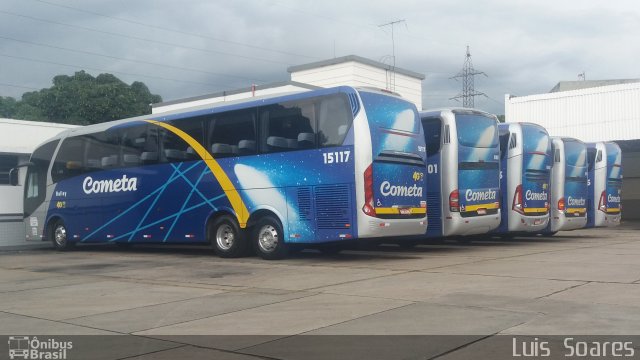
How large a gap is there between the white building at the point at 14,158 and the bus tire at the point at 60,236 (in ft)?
8.45

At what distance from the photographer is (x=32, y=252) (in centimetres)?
2005

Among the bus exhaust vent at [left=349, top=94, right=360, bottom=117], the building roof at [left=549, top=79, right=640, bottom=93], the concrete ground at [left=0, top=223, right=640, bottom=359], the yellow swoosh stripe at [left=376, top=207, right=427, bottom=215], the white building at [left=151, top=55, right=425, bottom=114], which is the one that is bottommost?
the concrete ground at [left=0, top=223, right=640, bottom=359]

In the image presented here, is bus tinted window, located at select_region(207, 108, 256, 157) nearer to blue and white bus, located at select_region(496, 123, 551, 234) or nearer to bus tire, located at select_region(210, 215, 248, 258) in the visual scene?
bus tire, located at select_region(210, 215, 248, 258)

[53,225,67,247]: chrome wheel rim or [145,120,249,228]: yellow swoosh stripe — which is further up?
[145,120,249,228]: yellow swoosh stripe

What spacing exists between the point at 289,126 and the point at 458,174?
434cm

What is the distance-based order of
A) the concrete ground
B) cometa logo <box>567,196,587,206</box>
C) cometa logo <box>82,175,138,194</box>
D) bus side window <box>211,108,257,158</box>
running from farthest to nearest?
1. cometa logo <box>567,196,587,206</box>
2. cometa logo <box>82,175,138,194</box>
3. bus side window <box>211,108,257,158</box>
4. the concrete ground

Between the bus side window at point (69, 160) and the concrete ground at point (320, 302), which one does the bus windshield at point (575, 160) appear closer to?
the concrete ground at point (320, 302)

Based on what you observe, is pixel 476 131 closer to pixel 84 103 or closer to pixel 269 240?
pixel 269 240

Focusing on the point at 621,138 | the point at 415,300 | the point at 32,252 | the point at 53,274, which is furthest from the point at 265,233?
the point at 621,138

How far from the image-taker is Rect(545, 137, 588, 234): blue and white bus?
19.6 meters

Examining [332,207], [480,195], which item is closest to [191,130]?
[332,207]

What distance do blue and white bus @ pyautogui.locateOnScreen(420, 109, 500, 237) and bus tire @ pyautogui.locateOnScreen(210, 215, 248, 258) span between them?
14.3 ft

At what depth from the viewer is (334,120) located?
12906mm

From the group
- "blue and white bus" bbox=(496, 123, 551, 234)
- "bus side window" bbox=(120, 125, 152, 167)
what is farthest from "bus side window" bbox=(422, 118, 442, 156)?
"bus side window" bbox=(120, 125, 152, 167)
